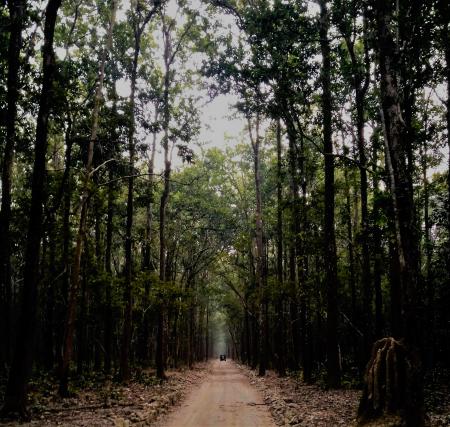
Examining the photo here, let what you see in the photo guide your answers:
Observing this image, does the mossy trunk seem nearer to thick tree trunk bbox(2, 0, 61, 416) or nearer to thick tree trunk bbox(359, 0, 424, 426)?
thick tree trunk bbox(359, 0, 424, 426)

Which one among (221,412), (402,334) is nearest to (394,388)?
(402,334)

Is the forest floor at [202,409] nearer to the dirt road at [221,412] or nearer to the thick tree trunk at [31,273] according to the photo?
the dirt road at [221,412]

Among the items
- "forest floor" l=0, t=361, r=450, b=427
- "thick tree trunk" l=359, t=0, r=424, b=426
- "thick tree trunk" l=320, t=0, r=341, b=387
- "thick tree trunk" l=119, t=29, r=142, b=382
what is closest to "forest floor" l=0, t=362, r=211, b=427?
"forest floor" l=0, t=361, r=450, b=427

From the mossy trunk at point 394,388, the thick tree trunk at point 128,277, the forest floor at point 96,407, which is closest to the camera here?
the mossy trunk at point 394,388

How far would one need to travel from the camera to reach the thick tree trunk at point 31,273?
9.68 m

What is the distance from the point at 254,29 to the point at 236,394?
47.6 feet

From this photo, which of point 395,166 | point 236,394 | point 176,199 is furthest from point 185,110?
point 395,166

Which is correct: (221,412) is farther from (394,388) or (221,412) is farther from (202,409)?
(394,388)

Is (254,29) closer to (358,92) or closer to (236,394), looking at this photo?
(358,92)

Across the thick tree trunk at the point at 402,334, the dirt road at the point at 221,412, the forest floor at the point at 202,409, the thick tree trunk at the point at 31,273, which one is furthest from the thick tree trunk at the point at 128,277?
the thick tree trunk at the point at 402,334

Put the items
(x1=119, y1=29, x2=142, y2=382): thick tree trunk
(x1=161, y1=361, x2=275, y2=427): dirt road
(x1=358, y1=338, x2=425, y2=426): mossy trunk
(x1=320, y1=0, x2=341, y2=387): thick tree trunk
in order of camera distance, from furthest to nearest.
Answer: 1. (x1=119, y1=29, x2=142, y2=382): thick tree trunk
2. (x1=320, y1=0, x2=341, y2=387): thick tree trunk
3. (x1=161, y1=361, x2=275, y2=427): dirt road
4. (x1=358, y1=338, x2=425, y2=426): mossy trunk

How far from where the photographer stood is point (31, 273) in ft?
34.0

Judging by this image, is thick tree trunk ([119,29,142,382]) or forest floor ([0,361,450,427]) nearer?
forest floor ([0,361,450,427])

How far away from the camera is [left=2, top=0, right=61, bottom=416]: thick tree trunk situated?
968 cm
